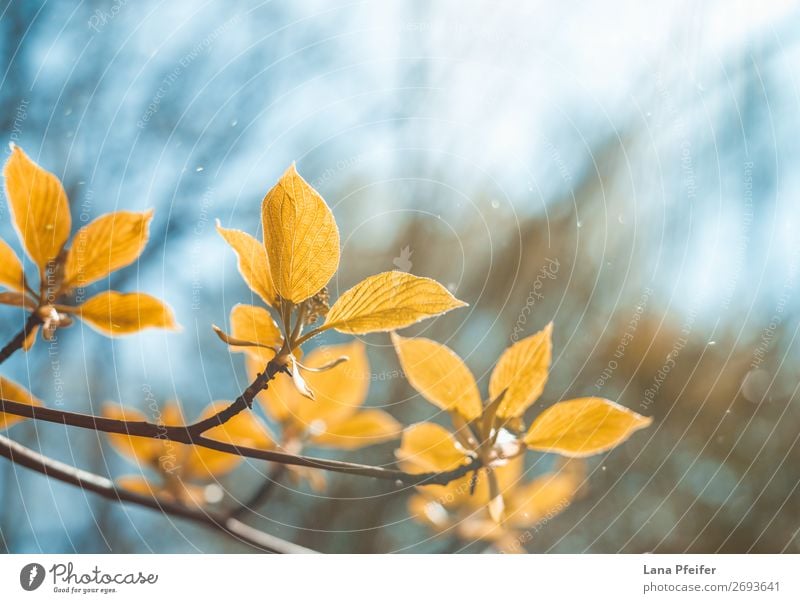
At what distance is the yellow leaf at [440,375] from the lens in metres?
0.27

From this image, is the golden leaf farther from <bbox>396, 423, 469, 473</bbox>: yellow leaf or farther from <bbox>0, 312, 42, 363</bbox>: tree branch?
<bbox>396, 423, 469, 473</bbox>: yellow leaf

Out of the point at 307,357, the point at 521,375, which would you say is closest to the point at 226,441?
the point at 307,357

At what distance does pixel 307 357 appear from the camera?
0.33 metres

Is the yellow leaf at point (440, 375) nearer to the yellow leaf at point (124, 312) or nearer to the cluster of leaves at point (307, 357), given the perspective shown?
the cluster of leaves at point (307, 357)

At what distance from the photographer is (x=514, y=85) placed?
0.44 meters

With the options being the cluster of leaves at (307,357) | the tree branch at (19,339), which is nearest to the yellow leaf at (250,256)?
the cluster of leaves at (307,357)

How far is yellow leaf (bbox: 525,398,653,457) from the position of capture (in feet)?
0.88

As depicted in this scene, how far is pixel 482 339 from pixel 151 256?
0.88 ft

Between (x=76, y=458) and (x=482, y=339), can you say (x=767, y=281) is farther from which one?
(x=76, y=458)

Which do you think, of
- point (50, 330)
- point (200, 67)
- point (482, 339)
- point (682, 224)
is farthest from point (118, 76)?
point (682, 224)

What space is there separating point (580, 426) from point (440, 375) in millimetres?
69

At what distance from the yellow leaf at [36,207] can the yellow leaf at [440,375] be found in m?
0.16

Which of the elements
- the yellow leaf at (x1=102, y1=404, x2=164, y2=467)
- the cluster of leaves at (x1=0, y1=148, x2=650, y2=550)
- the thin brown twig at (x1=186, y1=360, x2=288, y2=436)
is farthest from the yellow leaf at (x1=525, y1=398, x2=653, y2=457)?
the yellow leaf at (x1=102, y1=404, x2=164, y2=467)

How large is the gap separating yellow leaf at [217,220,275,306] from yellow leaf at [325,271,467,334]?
35mm
